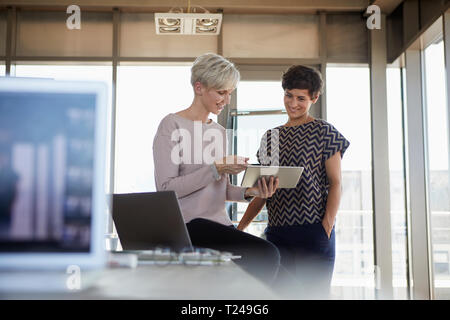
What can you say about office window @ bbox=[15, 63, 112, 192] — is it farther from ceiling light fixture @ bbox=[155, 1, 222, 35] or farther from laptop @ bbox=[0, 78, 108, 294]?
laptop @ bbox=[0, 78, 108, 294]

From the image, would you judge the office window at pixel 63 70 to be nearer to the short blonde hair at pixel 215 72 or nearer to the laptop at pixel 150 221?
the short blonde hair at pixel 215 72

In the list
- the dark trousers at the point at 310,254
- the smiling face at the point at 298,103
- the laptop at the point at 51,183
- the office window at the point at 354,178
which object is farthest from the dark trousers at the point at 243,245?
the office window at the point at 354,178

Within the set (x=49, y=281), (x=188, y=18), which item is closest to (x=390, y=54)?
(x=188, y=18)

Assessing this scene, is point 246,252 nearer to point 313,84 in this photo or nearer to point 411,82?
point 313,84

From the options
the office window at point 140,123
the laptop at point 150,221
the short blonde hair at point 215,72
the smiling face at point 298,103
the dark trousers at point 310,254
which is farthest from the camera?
the office window at point 140,123

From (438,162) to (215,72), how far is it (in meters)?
3.05

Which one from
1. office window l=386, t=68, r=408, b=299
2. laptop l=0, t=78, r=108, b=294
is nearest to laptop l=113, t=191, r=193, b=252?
laptop l=0, t=78, r=108, b=294

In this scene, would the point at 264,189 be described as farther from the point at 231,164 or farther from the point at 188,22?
the point at 188,22

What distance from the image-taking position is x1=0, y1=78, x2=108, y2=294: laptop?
54 cm

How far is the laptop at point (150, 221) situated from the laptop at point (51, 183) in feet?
1.76

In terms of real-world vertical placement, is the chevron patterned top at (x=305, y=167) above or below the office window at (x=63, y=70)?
below

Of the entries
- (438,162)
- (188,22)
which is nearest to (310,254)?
(188,22)

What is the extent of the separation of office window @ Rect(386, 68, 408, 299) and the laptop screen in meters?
4.67

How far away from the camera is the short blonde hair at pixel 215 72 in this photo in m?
1.81
